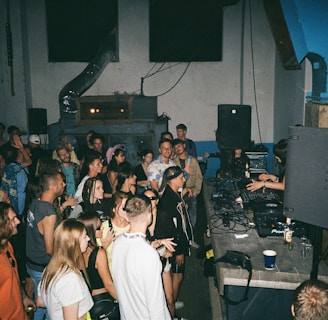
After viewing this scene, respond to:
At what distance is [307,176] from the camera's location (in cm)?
267

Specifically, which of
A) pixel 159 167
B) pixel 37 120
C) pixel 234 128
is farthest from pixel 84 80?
pixel 159 167

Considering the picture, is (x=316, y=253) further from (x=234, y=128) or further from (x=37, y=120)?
(x=37, y=120)

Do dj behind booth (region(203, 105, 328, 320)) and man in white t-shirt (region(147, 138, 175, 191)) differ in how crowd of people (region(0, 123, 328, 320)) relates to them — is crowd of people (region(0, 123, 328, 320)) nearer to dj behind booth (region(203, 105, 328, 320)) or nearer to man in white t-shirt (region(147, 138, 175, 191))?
man in white t-shirt (region(147, 138, 175, 191))

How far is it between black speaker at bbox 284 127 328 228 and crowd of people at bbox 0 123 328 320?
34.7 inches

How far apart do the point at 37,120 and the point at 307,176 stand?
7163 millimetres

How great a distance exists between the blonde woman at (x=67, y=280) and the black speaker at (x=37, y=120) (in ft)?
21.8

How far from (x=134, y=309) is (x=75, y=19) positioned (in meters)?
8.03

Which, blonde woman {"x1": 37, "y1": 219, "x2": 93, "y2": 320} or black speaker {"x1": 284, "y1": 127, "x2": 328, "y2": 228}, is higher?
black speaker {"x1": 284, "y1": 127, "x2": 328, "y2": 228}

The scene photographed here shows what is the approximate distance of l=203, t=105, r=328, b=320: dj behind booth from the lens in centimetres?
314

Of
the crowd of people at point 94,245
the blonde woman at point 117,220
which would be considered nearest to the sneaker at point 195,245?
the crowd of people at point 94,245

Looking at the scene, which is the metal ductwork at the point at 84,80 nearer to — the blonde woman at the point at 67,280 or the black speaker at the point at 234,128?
the black speaker at the point at 234,128

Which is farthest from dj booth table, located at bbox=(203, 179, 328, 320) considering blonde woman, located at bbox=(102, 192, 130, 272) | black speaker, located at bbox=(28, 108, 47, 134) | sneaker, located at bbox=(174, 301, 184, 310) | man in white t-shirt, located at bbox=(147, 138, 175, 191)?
black speaker, located at bbox=(28, 108, 47, 134)

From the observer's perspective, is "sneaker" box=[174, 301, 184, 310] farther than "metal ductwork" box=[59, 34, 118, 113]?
No

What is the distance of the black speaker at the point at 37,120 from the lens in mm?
8516
